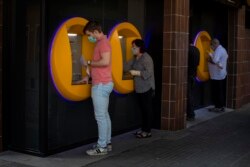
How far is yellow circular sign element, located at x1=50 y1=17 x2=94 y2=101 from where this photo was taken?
6.00 meters

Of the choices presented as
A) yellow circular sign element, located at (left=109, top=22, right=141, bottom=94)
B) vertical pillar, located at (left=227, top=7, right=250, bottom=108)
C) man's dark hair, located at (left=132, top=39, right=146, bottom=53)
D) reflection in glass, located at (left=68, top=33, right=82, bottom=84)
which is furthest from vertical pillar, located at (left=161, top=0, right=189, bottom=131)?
vertical pillar, located at (left=227, top=7, right=250, bottom=108)

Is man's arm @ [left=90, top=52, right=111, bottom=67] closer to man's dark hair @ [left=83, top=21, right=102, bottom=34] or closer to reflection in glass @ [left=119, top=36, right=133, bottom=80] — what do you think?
man's dark hair @ [left=83, top=21, right=102, bottom=34]

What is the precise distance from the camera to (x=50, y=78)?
19.8 feet

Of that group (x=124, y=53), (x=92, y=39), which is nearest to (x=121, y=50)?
(x=124, y=53)

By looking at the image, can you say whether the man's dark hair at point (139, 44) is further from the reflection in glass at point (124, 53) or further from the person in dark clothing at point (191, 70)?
the person in dark clothing at point (191, 70)

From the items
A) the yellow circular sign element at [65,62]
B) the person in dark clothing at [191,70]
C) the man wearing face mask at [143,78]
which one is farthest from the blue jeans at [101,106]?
the person in dark clothing at [191,70]

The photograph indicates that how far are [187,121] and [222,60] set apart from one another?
1.95 metres

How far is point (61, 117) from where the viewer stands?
6.33m

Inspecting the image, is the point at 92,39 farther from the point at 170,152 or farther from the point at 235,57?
the point at 235,57

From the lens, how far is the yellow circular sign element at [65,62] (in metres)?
6.00

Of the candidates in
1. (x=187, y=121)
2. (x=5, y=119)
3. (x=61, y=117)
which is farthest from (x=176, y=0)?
(x=5, y=119)

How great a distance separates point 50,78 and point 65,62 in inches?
11.4

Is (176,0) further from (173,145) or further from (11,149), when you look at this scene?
(11,149)

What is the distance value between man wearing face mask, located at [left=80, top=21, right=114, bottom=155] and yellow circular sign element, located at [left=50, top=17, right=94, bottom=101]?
0.23 metres
